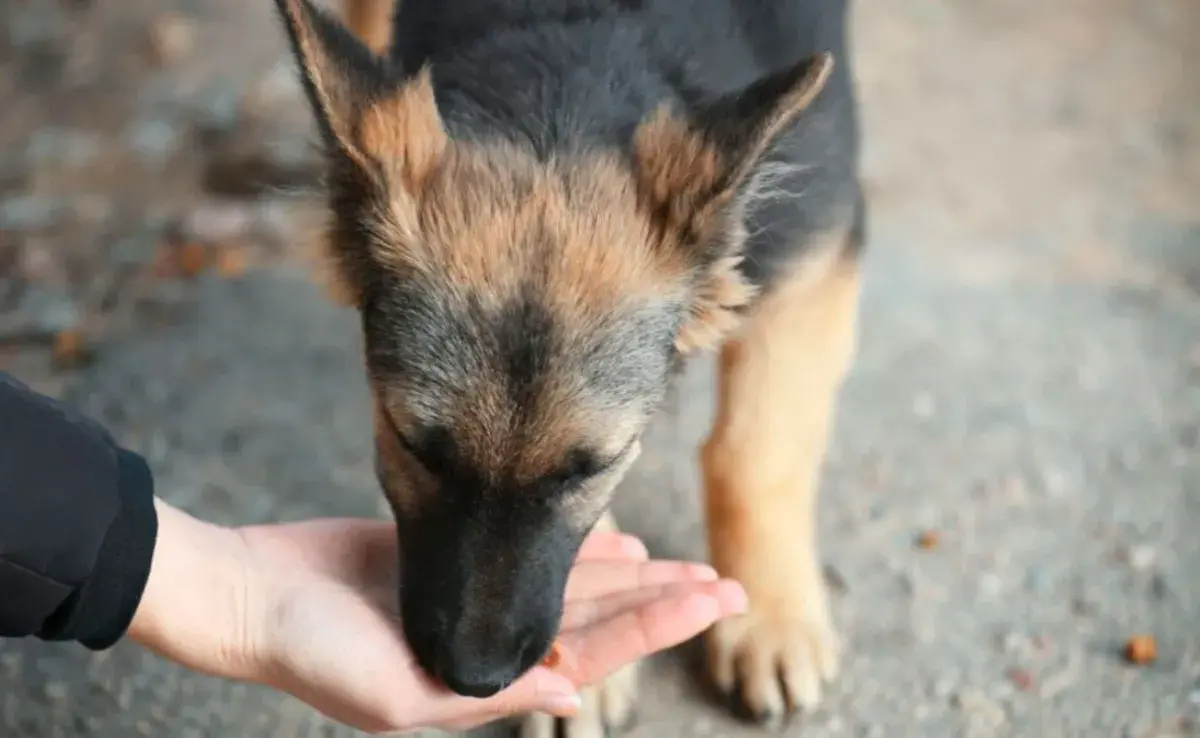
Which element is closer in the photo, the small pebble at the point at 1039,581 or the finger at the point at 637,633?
the finger at the point at 637,633

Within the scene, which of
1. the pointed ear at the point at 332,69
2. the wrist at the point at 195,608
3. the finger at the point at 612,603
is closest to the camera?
the pointed ear at the point at 332,69

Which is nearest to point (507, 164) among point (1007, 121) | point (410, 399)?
point (410, 399)

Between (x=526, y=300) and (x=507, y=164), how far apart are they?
0.78ft

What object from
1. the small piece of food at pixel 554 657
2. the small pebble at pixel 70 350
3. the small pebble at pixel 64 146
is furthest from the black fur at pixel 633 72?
the small pebble at pixel 64 146

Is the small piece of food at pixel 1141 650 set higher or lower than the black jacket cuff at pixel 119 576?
lower

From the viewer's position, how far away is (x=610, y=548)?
83.4 inches

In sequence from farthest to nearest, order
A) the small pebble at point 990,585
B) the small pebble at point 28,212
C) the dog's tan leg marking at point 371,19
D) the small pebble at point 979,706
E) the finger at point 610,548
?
1. the small pebble at point 28,212
2. the dog's tan leg marking at point 371,19
3. the small pebble at point 990,585
4. the small pebble at point 979,706
5. the finger at point 610,548

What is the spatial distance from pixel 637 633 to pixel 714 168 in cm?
73

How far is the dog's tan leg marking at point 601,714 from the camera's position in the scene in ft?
6.98

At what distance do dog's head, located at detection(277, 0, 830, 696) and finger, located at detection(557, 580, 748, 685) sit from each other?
196 mm

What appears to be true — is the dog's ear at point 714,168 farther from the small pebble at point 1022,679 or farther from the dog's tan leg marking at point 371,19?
the dog's tan leg marking at point 371,19

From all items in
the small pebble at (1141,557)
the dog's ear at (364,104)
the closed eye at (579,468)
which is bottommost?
the small pebble at (1141,557)

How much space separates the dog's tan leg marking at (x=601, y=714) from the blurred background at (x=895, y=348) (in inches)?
2.1

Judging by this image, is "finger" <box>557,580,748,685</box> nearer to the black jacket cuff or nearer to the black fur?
the black fur
